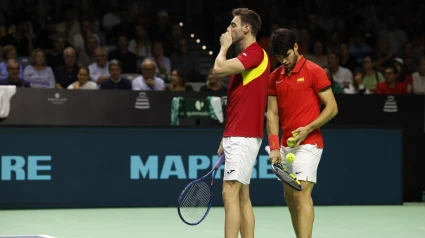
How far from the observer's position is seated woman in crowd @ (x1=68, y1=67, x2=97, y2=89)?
14.4m

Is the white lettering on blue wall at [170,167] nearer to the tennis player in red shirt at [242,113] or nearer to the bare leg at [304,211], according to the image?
the bare leg at [304,211]

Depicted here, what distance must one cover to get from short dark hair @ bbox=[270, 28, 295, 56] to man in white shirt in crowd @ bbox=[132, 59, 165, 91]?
7340mm

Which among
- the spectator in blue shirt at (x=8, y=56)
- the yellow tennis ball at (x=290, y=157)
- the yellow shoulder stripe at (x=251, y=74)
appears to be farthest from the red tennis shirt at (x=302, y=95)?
the spectator in blue shirt at (x=8, y=56)

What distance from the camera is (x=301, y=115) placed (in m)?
7.52

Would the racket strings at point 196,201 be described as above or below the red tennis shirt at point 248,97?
below

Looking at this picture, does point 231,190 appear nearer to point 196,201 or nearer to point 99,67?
point 196,201

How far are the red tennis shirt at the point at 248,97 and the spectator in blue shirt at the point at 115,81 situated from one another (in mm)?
7413

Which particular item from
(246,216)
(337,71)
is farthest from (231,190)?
(337,71)

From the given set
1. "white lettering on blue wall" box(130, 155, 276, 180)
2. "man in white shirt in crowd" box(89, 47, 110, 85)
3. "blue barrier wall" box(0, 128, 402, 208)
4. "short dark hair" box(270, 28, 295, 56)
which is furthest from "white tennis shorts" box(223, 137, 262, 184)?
"man in white shirt in crowd" box(89, 47, 110, 85)

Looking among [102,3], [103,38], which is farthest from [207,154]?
[102,3]

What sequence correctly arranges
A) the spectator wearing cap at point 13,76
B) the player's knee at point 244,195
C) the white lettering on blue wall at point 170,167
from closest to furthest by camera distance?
the player's knee at point 244,195
the white lettering on blue wall at point 170,167
the spectator wearing cap at point 13,76

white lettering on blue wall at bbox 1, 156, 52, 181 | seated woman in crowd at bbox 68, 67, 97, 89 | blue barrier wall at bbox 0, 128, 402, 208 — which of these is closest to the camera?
white lettering on blue wall at bbox 1, 156, 52, 181

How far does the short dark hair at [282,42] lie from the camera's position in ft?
24.4

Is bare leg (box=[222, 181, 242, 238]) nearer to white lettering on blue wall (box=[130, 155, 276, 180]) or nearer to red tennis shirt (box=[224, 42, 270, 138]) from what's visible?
red tennis shirt (box=[224, 42, 270, 138])
